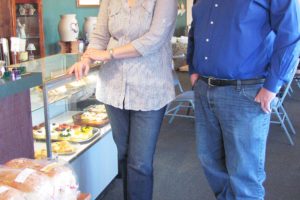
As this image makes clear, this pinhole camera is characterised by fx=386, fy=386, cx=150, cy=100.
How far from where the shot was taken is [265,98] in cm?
172

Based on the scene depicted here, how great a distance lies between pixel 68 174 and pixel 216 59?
90cm

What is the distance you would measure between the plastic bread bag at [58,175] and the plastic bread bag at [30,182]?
3cm

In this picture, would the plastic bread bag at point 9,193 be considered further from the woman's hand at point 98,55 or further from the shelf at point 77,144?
the shelf at point 77,144

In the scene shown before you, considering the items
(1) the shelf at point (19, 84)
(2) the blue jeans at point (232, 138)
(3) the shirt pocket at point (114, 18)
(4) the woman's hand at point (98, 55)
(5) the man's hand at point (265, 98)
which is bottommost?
(2) the blue jeans at point (232, 138)

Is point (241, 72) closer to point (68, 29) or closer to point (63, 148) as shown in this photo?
point (63, 148)

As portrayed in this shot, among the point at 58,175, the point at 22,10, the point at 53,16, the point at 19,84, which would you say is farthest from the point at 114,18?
the point at 53,16

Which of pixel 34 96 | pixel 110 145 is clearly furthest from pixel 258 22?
pixel 110 145

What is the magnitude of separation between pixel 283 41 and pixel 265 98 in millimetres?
260

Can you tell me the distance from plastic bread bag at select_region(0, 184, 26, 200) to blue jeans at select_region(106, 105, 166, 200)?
950 millimetres

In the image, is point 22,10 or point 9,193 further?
point 22,10

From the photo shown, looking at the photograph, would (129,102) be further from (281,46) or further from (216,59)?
(281,46)

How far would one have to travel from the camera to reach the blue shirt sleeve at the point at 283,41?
1.63 m

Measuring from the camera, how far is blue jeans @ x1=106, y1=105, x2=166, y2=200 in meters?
2.04

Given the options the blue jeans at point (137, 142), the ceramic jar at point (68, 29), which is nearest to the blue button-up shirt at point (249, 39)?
the blue jeans at point (137, 142)
